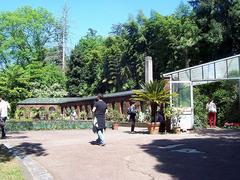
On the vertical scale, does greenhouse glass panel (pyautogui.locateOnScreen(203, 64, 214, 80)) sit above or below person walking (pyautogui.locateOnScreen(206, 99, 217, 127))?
above

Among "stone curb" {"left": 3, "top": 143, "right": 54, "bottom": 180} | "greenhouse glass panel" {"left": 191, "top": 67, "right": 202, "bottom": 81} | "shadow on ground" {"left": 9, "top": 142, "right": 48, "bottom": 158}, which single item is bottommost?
"stone curb" {"left": 3, "top": 143, "right": 54, "bottom": 180}

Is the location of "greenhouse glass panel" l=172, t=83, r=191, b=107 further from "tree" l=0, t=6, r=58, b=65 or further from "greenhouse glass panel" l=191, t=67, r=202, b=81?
"tree" l=0, t=6, r=58, b=65

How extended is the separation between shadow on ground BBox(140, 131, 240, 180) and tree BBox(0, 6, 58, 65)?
49617 mm

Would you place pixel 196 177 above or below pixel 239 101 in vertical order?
below

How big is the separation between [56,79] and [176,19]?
1022 inches

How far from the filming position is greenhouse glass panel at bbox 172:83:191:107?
2448cm

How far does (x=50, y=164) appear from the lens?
12250 mm

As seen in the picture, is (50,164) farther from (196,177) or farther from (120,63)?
(120,63)

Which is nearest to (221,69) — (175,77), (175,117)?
(175,77)

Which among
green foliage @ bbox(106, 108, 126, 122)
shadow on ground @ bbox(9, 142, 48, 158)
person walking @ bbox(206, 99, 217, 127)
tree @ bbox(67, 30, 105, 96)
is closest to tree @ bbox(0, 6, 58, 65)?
tree @ bbox(67, 30, 105, 96)

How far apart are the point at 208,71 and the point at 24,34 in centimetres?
4495

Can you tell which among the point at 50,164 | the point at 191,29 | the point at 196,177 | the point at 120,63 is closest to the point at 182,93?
the point at 50,164

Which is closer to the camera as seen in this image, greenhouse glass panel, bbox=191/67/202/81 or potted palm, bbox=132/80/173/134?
potted palm, bbox=132/80/173/134

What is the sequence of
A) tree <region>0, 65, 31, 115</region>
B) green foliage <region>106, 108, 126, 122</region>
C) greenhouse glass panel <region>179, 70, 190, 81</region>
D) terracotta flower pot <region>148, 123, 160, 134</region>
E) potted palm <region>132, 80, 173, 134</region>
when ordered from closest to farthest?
1. terracotta flower pot <region>148, 123, 160, 134</region>
2. potted palm <region>132, 80, 173, 134</region>
3. greenhouse glass panel <region>179, 70, 190, 81</region>
4. green foliage <region>106, 108, 126, 122</region>
5. tree <region>0, 65, 31, 115</region>
